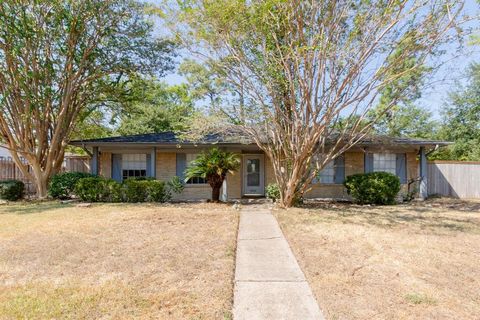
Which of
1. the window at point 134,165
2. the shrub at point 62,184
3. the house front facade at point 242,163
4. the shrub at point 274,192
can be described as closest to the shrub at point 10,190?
the shrub at point 62,184

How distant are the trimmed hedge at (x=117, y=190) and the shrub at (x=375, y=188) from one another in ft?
26.3

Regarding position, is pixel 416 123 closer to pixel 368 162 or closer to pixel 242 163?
pixel 368 162

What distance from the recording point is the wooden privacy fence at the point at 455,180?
15.5 meters

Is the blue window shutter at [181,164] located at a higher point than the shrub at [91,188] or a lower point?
higher

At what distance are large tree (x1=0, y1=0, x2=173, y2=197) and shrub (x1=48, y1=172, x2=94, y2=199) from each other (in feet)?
2.50

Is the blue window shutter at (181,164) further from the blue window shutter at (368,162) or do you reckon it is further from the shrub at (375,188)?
the blue window shutter at (368,162)

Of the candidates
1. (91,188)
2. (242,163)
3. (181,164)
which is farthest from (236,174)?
(91,188)

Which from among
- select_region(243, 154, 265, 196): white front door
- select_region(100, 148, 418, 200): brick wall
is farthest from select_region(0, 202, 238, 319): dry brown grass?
select_region(243, 154, 265, 196): white front door

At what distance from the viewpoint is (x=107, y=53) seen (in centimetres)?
1352

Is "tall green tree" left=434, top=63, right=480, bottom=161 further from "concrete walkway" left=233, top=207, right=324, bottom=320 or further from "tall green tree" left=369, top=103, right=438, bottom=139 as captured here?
"concrete walkway" left=233, top=207, right=324, bottom=320

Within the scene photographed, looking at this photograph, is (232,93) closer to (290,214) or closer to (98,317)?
(290,214)

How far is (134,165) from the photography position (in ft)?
47.2

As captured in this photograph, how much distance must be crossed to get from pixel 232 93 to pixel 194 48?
2.14 metres

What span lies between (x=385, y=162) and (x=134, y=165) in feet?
39.8
